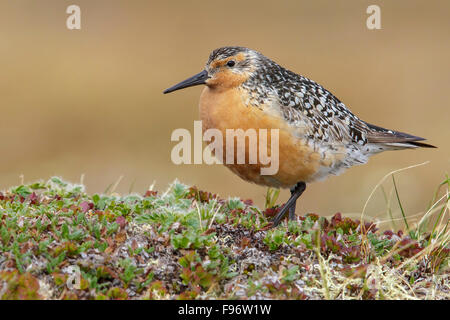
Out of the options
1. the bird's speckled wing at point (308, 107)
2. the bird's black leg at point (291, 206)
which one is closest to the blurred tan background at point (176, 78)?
the bird's speckled wing at point (308, 107)

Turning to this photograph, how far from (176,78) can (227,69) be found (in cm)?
1048

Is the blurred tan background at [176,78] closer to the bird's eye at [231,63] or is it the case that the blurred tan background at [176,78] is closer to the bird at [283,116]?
the bird at [283,116]

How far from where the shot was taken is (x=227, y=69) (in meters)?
7.11

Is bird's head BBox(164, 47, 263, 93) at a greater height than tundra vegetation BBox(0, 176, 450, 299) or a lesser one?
greater

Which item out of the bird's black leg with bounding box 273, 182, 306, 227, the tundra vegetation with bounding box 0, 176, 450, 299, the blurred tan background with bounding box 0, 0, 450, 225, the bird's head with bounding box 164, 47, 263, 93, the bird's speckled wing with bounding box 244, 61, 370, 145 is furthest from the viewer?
the blurred tan background with bounding box 0, 0, 450, 225

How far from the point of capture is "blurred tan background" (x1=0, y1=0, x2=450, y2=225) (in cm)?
1367

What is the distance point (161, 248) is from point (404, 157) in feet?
35.5

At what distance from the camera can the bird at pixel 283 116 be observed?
6648mm

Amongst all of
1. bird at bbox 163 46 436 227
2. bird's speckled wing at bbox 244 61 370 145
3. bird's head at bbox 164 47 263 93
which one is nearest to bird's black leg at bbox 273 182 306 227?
bird at bbox 163 46 436 227

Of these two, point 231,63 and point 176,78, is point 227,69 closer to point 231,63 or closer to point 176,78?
point 231,63

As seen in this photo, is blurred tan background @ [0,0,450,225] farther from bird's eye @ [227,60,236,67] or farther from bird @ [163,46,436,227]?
bird's eye @ [227,60,236,67]

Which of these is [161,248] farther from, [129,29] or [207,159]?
[129,29]

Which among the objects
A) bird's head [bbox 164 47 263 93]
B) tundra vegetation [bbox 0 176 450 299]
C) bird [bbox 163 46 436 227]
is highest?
bird's head [bbox 164 47 263 93]
